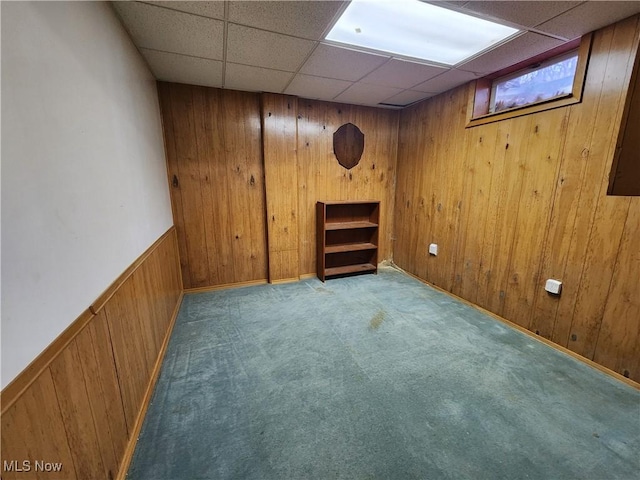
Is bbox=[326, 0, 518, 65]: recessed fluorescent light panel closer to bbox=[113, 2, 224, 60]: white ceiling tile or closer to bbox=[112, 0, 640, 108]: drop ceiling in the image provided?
→ bbox=[112, 0, 640, 108]: drop ceiling

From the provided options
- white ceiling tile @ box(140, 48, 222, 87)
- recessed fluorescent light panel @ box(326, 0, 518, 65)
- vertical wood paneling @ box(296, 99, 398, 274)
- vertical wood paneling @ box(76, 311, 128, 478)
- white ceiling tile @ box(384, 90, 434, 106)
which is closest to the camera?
vertical wood paneling @ box(76, 311, 128, 478)

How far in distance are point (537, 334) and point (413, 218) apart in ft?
6.23

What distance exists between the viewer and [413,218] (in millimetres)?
3717

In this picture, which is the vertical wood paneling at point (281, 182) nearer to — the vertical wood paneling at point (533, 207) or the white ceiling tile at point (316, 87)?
the white ceiling tile at point (316, 87)

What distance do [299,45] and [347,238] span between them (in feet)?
8.16

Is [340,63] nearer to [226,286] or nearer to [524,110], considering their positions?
[524,110]

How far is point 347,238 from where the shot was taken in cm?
394

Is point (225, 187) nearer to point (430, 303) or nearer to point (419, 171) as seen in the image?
point (419, 171)

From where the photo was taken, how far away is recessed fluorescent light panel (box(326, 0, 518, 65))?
5.49 ft

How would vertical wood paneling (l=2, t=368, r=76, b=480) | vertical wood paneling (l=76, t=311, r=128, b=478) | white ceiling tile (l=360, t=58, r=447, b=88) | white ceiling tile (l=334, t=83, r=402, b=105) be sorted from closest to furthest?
vertical wood paneling (l=2, t=368, r=76, b=480), vertical wood paneling (l=76, t=311, r=128, b=478), white ceiling tile (l=360, t=58, r=447, b=88), white ceiling tile (l=334, t=83, r=402, b=105)

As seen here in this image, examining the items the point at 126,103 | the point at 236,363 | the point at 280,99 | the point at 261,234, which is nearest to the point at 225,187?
the point at 261,234

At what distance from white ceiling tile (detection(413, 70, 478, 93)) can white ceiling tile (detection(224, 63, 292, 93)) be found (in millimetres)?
1449

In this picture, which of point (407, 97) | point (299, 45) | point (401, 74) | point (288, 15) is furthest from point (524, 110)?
point (288, 15)

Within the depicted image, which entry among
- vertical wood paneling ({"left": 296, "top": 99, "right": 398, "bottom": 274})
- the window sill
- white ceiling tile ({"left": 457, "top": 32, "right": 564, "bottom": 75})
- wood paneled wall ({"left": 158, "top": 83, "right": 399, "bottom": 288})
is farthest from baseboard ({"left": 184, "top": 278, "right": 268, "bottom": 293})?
white ceiling tile ({"left": 457, "top": 32, "right": 564, "bottom": 75})
